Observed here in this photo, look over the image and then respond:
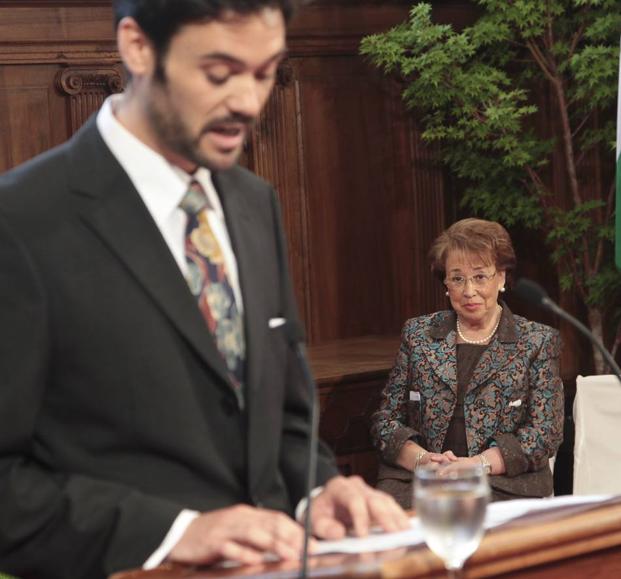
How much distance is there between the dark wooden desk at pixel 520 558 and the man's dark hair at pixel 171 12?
2.29 feet

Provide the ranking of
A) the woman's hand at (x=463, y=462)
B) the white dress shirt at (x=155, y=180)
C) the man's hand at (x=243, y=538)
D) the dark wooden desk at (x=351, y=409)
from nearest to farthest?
the man's hand at (x=243, y=538) < the white dress shirt at (x=155, y=180) < the woman's hand at (x=463, y=462) < the dark wooden desk at (x=351, y=409)

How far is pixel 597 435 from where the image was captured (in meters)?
4.29

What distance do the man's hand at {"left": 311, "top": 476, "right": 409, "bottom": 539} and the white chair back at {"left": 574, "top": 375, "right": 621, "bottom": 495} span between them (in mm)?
2703

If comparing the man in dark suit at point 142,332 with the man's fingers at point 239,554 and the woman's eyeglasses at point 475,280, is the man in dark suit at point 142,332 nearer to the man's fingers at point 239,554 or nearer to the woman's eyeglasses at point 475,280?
the man's fingers at point 239,554

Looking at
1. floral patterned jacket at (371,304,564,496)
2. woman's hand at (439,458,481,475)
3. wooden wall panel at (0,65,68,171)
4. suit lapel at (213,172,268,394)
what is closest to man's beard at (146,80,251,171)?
suit lapel at (213,172,268,394)

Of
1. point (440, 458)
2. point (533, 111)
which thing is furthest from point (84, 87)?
point (440, 458)

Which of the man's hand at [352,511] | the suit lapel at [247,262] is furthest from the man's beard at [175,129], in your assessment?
the man's hand at [352,511]

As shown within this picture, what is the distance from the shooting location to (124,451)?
1709 millimetres

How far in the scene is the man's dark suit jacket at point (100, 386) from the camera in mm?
1627

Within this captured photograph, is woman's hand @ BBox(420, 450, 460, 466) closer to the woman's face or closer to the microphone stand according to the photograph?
the woman's face

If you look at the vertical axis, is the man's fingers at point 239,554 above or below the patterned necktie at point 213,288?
below

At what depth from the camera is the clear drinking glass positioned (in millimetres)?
1412

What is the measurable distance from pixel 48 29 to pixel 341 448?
86.0 inches

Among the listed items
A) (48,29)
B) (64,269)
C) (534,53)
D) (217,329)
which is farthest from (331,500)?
(534,53)
